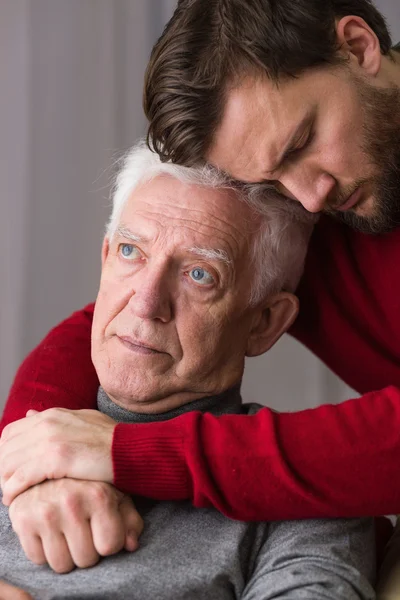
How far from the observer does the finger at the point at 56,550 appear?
1521mm

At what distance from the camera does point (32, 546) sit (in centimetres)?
154

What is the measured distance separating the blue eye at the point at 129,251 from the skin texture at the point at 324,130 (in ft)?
0.85

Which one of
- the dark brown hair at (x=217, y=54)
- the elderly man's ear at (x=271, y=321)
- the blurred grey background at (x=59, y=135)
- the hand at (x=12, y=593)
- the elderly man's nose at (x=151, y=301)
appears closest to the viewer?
the hand at (x=12, y=593)

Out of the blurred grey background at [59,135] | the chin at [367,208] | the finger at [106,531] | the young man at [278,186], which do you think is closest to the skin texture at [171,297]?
the young man at [278,186]

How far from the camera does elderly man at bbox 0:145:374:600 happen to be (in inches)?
60.5

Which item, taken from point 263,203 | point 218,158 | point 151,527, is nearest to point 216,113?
point 218,158

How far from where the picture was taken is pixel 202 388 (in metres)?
1.86

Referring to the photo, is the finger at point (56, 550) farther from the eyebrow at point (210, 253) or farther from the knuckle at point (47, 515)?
the eyebrow at point (210, 253)

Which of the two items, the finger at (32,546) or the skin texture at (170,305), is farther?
the skin texture at (170,305)

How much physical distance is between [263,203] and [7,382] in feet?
6.88

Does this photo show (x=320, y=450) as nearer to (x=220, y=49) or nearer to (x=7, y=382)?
(x=220, y=49)

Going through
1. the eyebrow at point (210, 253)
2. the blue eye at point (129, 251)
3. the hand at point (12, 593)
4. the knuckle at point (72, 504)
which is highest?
the eyebrow at point (210, 253)

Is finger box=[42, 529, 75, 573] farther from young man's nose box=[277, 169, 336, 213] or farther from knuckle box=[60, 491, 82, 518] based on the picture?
young man's nose box=[277, 169, 336, 213]

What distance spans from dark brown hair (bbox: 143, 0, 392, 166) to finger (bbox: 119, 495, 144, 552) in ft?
2.29
